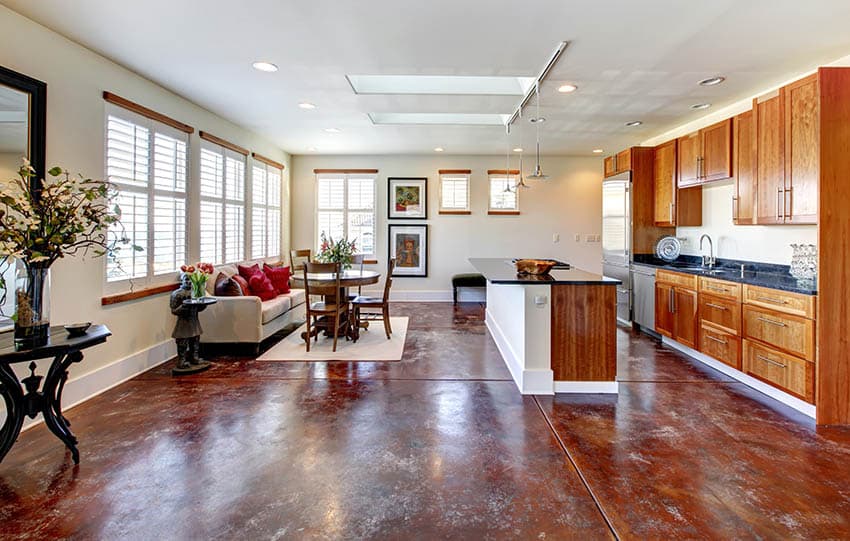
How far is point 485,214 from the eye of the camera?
25.6 feet

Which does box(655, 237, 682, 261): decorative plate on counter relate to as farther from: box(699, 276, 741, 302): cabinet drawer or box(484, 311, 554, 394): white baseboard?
box(484, 311, 554, 394): white baseboard

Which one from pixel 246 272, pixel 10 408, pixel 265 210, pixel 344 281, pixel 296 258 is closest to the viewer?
pixel 10 408

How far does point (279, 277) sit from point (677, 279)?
4.76 meters

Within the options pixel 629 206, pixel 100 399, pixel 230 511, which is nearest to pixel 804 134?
pixel 629 206

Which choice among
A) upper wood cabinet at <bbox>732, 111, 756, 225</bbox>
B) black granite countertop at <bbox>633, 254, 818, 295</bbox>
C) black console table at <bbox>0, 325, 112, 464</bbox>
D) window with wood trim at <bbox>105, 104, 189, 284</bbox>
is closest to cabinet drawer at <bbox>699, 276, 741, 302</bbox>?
black granite countertop at <bbox>633, 254, 818, 295</bbox>

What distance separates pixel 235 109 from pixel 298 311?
2.71 meters

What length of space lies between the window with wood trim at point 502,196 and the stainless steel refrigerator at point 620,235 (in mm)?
1874

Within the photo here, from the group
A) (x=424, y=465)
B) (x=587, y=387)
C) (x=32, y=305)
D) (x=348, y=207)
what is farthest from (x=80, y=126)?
(x=348, y=207)

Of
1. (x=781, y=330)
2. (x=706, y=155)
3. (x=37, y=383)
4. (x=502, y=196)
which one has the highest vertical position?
(x=502, y=196)

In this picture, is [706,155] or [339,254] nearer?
[706,155]

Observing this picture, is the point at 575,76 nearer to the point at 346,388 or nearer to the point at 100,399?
the point at 346,388

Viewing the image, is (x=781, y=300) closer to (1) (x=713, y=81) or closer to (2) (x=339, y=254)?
(1) (x=713, y=81)

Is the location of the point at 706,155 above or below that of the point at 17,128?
above

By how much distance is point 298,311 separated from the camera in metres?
6.12
